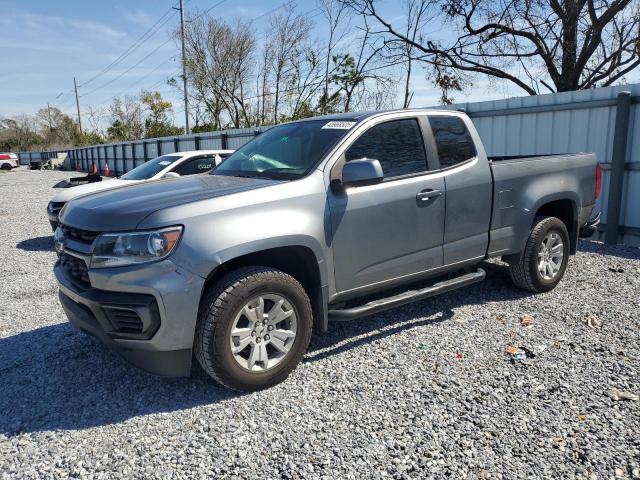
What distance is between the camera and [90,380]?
12.0 ft

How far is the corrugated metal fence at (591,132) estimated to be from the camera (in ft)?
24.7

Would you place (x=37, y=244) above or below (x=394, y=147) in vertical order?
below

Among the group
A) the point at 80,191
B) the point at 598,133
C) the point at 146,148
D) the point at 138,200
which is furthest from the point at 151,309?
the point at 146,148

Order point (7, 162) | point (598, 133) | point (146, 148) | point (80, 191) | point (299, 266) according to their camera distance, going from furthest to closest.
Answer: point (7, 162) → point (146, 148) → point (80, 191) → point (598, 133) → point (299, 266)

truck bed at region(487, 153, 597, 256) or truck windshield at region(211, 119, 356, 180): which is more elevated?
truck windshield at region(211, 119, 356, 180)

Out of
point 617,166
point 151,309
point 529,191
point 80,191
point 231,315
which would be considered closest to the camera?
point 151,309

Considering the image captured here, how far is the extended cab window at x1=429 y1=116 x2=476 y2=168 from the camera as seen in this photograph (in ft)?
14.5

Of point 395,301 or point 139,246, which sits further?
point 395,301

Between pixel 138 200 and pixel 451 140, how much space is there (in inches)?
107

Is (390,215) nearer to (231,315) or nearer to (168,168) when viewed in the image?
(231,315)

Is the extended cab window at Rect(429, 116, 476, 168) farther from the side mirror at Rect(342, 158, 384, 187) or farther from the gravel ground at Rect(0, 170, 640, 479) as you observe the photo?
the gravel ground at Rect(0, 170, 640, 479)

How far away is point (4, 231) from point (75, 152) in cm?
4268

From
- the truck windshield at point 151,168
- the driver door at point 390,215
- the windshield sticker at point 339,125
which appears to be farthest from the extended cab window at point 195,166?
the driver door at point 390,215

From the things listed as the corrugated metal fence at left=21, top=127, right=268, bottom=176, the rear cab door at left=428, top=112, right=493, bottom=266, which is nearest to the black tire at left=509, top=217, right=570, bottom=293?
the rear cab door at left=428, top=112, right=493, bottom=266
